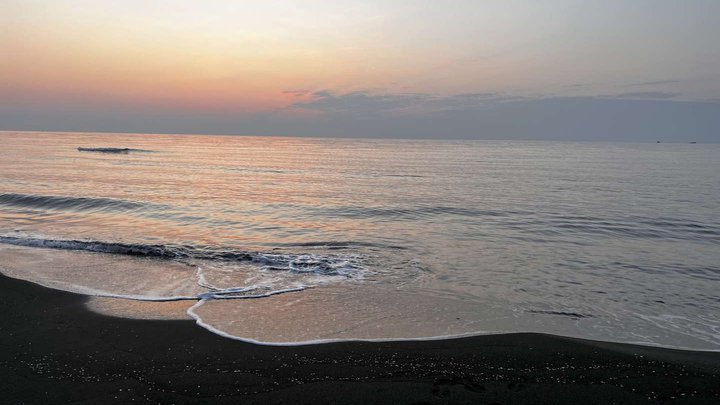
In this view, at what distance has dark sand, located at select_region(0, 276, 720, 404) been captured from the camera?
535cm

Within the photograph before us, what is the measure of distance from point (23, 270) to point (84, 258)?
173cm

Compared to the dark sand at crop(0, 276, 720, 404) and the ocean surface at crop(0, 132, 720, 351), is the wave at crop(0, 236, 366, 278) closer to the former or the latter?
the ocean surface at crop(0, 132, 720, 351)

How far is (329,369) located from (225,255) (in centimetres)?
844

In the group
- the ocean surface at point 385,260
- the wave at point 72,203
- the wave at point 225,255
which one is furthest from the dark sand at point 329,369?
the wave at point 72,203

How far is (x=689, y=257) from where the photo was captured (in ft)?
46.0

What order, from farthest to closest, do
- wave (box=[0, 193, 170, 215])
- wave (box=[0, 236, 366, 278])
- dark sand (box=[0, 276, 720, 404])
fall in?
1. wave (box=[0, 193, 170, 215])
2. wave (box=[0, 236, 366, 278])
3. dark sand (box=[0, 276, 720, 404])

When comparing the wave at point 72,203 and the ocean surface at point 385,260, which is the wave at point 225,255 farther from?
the wave at point 72,203

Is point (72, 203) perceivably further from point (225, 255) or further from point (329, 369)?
point (329, 369)

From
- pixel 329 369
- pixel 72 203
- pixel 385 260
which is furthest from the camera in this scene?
pixel 72 203

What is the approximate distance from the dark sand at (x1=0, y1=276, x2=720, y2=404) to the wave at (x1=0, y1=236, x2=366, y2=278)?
4.83 meters

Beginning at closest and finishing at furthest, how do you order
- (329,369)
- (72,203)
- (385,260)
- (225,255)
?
(329,369) → (385,260) → (225,255) → (72,203)

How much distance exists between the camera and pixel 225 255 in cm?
1361

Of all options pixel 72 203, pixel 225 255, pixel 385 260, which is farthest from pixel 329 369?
pixel 72 203

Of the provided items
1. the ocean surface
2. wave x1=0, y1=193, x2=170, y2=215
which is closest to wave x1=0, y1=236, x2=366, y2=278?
the ocean surface
